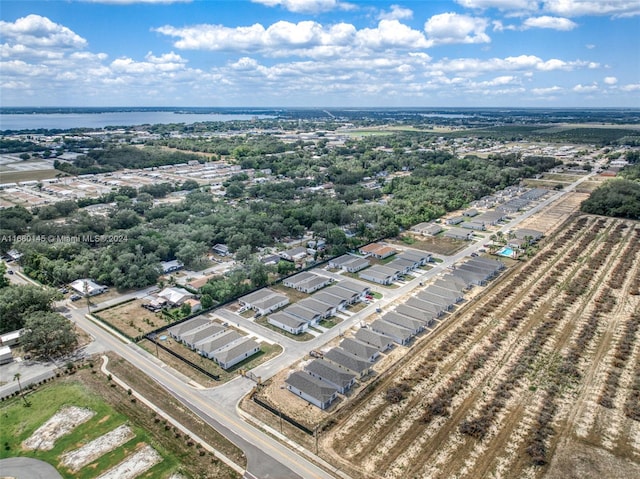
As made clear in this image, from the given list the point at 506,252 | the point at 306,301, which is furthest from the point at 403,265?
the point at 506,252

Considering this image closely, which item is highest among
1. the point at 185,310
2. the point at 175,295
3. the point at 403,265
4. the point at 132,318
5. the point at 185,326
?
the point at 403,265

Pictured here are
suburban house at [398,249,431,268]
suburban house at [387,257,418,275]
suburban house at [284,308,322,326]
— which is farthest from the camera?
suburban house at [398,249,431,268]

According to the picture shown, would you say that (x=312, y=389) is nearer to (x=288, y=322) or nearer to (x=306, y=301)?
(x=288, y=322)

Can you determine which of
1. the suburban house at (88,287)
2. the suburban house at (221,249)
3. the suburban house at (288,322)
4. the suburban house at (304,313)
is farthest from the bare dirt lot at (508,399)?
the suburban house at (221,249)

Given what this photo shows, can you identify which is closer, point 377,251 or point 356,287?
point 356,287

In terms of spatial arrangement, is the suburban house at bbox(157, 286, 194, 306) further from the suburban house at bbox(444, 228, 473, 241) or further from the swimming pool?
the swimming pool

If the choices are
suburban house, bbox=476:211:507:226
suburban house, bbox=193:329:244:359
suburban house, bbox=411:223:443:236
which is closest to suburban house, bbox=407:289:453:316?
suburban house, bbox=193:329:244:359

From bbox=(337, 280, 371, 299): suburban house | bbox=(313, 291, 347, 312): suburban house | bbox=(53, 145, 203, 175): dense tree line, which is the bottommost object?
bbox=(337, 280, 371, 299): suburban house
